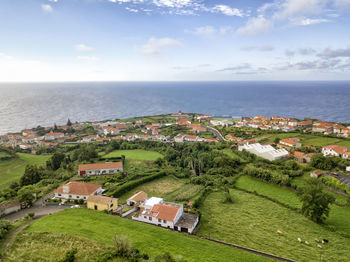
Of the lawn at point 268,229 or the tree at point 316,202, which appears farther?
the tree at point 316,202

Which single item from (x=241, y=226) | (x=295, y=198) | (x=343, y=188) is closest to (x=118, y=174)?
(x=241, y=226)

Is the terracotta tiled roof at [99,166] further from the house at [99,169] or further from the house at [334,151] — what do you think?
the house at [334,151]

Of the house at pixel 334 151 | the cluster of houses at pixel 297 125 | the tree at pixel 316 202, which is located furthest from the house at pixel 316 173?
the cluster of houses at pixel 297 125

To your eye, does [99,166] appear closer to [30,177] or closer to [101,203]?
[30,177]

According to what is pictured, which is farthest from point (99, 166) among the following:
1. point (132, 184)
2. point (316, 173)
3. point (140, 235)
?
point (316, 173)

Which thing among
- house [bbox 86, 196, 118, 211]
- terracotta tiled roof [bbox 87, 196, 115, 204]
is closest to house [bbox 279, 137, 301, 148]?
house [bbox 86, 196, 118, 211]

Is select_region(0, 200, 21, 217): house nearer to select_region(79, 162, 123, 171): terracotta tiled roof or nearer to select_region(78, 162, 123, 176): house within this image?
select_region(78, 162, 123, 176): house
